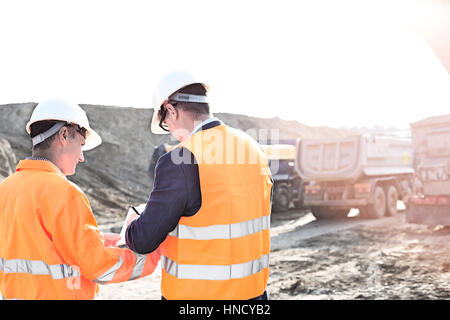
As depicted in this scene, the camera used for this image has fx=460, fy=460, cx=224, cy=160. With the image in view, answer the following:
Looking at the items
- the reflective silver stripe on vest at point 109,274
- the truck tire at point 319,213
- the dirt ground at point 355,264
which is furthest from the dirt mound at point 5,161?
the reflective silver stripe on vest at point 109,274

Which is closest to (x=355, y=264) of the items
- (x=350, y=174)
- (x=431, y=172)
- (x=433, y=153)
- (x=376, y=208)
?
(x=431, y=172)

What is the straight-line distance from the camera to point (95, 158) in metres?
26.8

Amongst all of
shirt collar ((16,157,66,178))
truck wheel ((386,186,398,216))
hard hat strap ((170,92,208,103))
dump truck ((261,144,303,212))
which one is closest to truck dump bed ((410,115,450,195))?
truck wheel ((386,186,398,216))

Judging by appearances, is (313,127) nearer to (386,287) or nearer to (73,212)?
(386,287)

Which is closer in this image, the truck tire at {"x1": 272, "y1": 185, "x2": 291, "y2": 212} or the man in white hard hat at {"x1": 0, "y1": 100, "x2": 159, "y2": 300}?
the man in white hard hat at {"x1": 0, "y1": 100, "x2": 159, "y2": 300}

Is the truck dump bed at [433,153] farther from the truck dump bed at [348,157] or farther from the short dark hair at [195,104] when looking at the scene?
the short dark hair at [195,104]

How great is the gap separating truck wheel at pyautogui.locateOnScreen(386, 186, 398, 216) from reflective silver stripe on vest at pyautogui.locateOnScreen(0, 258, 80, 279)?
1276 cm

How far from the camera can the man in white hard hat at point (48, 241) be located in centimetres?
224

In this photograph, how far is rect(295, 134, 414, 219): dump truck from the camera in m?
12.9

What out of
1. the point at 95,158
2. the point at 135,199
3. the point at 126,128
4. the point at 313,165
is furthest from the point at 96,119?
the point at 313,165

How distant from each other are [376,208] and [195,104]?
1187 cm

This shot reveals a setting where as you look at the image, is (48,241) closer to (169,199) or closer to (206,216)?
(169,199)

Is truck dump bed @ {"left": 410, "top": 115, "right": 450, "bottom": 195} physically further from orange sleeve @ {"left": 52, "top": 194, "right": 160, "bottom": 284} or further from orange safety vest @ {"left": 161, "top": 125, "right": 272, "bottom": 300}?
orange sleeve @ {"left": 52, "top": 194, "right": 160, "bottom": 284}

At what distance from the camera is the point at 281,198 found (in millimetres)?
15500
